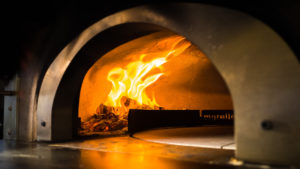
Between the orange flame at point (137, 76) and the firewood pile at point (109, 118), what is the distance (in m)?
0.22

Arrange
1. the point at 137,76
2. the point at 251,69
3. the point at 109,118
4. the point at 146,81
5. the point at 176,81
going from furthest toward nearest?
1. the point at 176,81
2. the point at 146,81
3. the point at 137,76
4. the point at 109,118
5. the point at 251,69

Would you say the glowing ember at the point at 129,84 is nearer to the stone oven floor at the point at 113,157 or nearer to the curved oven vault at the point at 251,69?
the stone oven floor at the point at 113,157

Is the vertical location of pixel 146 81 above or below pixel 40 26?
below

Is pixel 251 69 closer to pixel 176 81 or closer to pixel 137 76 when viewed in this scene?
pixel 137 76

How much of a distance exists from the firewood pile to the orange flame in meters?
0.22

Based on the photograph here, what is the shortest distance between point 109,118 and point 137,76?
2123 mm

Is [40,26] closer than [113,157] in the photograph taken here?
No

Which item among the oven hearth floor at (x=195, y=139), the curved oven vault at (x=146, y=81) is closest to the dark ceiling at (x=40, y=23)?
the curved oven vault at (x=146, y=81)

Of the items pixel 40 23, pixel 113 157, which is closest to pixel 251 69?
pixel 113 157

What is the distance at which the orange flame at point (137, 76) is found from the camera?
12.1m

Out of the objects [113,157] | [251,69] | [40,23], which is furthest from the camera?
[40,23]

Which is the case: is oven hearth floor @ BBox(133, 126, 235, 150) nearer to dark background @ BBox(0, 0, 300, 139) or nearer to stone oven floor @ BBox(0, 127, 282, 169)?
stone oven floor @ BBox(0, 127, 282, 169)

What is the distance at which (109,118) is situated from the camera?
499 inches

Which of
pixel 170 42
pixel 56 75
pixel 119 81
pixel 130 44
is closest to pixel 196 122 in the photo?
pixel 119 81
